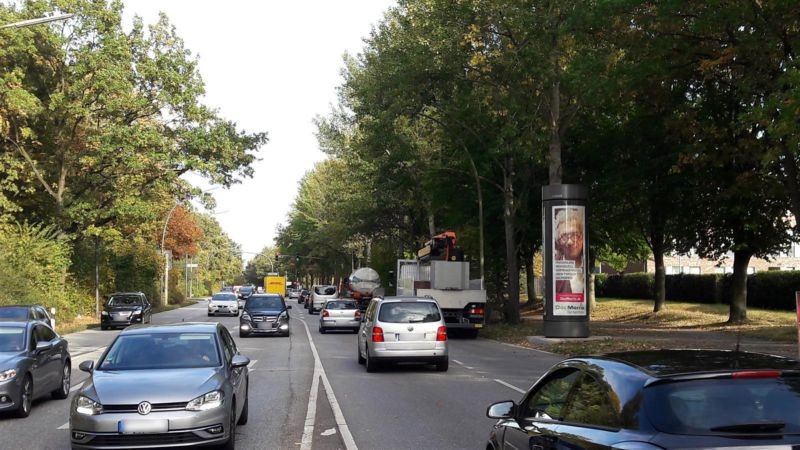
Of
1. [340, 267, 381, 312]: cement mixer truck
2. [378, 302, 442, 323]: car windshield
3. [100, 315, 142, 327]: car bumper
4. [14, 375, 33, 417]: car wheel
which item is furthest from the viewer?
[340, 267, 381, 312]: cement mixer truck

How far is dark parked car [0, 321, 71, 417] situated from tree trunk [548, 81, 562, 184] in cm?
1835

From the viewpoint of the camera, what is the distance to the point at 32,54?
117 ft

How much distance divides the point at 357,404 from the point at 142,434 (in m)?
5.08

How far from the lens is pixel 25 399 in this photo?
1199cm

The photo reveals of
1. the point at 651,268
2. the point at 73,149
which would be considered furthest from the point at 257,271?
the point at 73,149

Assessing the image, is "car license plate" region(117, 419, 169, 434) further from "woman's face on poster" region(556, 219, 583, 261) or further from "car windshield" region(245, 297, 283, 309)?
"car windshield" region(245, 297, 283, 309)

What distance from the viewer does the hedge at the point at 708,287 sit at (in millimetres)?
39781

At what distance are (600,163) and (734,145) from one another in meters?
9.05

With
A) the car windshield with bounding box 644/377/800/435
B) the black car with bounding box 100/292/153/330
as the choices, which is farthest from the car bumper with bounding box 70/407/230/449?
the black car with bounding box 100/292/153/330

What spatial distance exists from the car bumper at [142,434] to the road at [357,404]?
1.17 metres

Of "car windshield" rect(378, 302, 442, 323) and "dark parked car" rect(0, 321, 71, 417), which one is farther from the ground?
"car windshield" rect(378, 302, 442, 323)

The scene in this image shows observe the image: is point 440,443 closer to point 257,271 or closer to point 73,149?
point 73,149

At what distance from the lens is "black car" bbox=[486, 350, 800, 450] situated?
4.01 metres

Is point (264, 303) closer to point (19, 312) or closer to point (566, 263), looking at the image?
point (19, 312)
